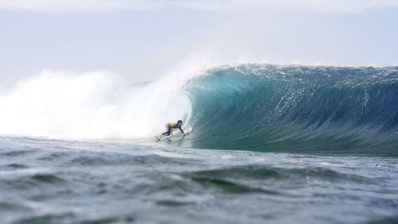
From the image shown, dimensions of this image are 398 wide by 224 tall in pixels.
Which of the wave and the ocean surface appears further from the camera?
the wave

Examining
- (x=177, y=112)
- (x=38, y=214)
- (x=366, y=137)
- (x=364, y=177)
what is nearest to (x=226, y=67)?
(x=177, y=112)

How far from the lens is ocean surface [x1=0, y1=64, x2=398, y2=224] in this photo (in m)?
A: 4.16

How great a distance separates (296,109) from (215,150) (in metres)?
6.94

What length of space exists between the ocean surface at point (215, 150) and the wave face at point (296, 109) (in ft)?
0.20

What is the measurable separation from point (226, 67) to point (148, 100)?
16.3 ft

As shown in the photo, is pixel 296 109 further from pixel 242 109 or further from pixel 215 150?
pixel 215 150

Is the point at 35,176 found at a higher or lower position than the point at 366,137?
lower

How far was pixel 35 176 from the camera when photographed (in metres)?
5.30

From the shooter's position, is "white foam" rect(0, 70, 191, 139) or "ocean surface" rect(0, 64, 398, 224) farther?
"white foam" rect(0, 70, 191, 139)

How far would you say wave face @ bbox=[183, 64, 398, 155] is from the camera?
1318cm

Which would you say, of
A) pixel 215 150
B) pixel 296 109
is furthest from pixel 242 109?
pixel 215 150

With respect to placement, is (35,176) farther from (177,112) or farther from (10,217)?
(177,112)

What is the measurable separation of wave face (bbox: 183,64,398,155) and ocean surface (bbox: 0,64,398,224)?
0.20 ft

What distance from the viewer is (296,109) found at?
16812mm
